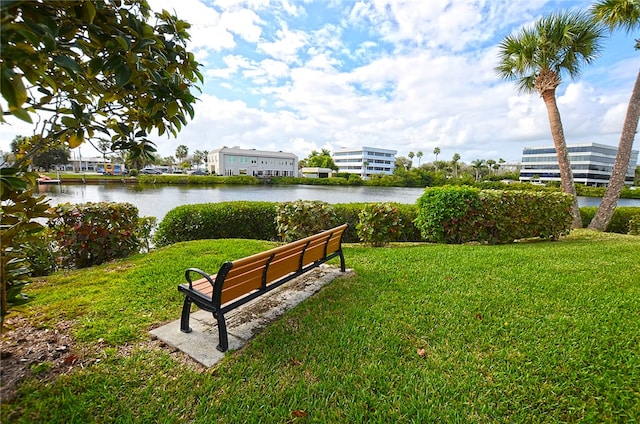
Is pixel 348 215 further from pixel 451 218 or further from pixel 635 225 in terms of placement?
pixel 635 225

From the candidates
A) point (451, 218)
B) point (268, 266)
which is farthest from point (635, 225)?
point (268, 266)

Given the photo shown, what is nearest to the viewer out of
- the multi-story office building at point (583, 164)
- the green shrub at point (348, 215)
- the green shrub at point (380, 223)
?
the green shrub at point (380, 223)

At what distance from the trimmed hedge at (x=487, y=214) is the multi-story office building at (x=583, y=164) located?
73661 millimetres

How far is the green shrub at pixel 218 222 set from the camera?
25.0 ft

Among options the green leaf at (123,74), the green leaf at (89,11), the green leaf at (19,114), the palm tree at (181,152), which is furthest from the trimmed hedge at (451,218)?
the palm tree at (181,152)

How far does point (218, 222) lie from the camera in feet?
26.5

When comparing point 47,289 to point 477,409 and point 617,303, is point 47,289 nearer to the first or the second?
point 477,409

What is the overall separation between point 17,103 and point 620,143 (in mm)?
14946

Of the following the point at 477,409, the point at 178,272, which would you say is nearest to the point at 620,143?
the point at 477,409

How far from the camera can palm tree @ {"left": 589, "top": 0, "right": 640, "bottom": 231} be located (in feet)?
31.0

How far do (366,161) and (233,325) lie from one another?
91.6 meters

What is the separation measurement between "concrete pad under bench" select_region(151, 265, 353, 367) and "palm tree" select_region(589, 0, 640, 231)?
1217 cm

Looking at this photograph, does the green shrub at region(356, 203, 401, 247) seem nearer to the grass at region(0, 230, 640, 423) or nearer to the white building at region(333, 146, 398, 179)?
the grass at region(0, 230, 640, 423)

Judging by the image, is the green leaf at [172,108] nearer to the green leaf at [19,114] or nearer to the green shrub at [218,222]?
the green leaf at [19,114]
